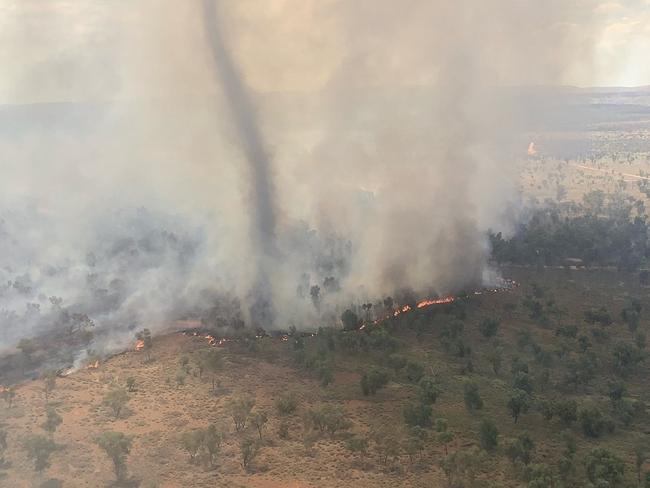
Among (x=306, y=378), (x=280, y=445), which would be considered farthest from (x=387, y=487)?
(x=306, y=378)

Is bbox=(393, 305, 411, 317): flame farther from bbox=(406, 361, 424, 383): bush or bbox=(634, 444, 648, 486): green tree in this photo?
bbox=(634, 444, 648, 486): green tree

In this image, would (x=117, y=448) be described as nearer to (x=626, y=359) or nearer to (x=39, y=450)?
(x=39, y=450)

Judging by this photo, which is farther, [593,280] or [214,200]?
[214,200]

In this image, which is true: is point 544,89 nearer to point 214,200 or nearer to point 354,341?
point 214,200

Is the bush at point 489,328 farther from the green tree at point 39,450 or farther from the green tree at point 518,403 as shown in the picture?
the green tree at point 39,450

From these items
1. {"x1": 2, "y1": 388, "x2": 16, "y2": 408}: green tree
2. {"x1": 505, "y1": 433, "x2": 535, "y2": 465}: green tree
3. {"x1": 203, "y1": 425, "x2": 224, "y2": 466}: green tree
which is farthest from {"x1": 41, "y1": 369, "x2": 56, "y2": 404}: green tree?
{"x1": 505, "y1": 433, "x2": 535, "y2": 465}: green tree

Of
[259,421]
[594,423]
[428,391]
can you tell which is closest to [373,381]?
[428,391]
